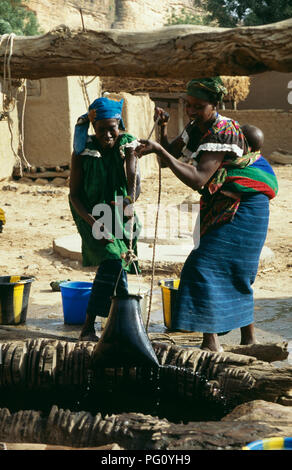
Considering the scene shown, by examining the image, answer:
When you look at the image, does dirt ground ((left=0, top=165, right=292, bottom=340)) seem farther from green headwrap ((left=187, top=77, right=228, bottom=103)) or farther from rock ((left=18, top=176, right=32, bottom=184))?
green headwrap ((left=187, top=77, right=228, bottom=103))

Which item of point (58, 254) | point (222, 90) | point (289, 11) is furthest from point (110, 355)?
point (289, 11)

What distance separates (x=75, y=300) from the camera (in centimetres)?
495

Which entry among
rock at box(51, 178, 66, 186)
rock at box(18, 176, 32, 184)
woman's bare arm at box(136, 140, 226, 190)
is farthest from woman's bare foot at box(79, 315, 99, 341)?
rock at box(18, 176, 32, 184)

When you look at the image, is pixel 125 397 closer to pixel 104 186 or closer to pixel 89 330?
pixel 89 330

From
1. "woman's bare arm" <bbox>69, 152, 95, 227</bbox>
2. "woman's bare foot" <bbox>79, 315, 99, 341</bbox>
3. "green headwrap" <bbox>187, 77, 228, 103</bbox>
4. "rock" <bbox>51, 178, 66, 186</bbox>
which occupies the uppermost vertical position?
"green headwrap" <bbox>187, 77, 228, 103</bbox>

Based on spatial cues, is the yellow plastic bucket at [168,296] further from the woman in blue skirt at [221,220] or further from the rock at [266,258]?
the rock at [266,258]

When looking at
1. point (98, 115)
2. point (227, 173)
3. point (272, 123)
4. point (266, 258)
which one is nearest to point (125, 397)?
point (227, 173)

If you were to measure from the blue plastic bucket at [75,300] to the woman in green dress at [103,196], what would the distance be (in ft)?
1.88

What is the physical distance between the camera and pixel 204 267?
12.6 feet

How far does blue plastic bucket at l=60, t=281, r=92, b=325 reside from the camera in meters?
4.91

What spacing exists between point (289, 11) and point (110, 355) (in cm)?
1948

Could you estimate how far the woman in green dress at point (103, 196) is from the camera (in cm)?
420

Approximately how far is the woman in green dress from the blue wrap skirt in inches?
21.9

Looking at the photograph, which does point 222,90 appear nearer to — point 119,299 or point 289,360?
point 119,299
